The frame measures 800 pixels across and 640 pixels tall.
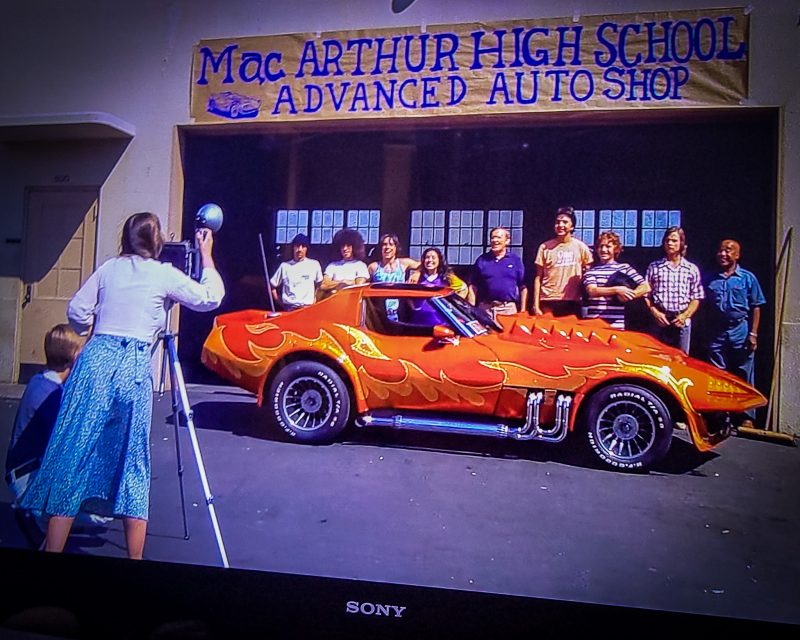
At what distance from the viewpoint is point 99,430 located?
199cm

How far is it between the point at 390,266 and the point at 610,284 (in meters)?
0.56

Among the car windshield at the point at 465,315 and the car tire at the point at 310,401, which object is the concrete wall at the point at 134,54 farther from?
the car windshield at the point at 465,315

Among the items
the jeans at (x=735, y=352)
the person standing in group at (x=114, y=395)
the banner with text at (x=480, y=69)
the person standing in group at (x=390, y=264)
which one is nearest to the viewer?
the jeans at (x=735, y=352)

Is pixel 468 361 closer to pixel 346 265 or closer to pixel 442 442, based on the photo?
pixel 442 442

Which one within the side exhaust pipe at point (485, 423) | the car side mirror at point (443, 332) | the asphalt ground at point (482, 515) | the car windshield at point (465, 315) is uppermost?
the car windshield at point (465, 315)

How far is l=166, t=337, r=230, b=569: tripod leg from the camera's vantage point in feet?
6.19

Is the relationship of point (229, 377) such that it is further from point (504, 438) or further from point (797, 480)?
point (797, 480)

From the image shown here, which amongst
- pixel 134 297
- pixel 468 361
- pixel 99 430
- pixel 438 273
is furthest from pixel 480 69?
pixel 99 430

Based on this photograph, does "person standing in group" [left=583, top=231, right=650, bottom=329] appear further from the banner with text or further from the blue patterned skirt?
the blue patterned skirt

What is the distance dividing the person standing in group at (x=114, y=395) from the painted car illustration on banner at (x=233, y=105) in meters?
0.35

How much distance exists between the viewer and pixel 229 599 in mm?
1988

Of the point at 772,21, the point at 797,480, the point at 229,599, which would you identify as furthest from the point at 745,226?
the point at 229,599

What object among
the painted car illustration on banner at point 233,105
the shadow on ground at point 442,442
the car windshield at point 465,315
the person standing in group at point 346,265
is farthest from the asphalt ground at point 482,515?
the painted car illustration on banner at point 233,105

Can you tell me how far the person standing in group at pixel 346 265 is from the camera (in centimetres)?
185
